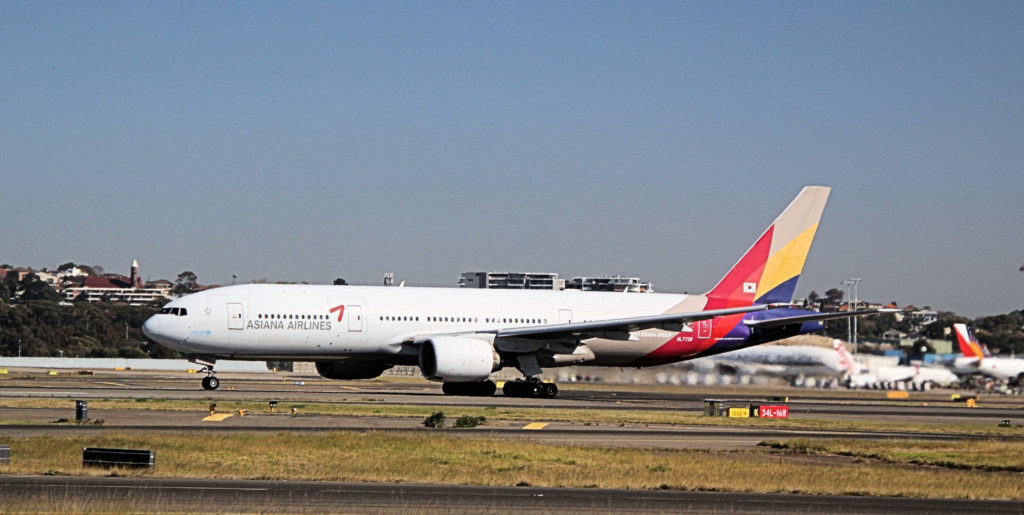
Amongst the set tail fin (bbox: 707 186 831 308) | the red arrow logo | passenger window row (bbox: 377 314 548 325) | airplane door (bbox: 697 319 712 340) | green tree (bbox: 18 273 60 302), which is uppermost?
green tree (bbox: 18 273 60 302)

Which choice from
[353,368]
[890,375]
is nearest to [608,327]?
[353,368]

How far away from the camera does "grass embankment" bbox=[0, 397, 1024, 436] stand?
41.6 m

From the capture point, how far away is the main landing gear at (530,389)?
173 ft

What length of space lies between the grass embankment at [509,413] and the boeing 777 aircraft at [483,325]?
3.55 m

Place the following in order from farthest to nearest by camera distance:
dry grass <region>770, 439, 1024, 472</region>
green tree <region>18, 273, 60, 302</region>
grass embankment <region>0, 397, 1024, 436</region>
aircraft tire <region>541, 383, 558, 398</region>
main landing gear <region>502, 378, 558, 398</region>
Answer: green tree <region>18, 273, 60, 302</region> < aircraft tire <region>541, 383, 558, 398</region> < main landing gear <region>502, 378, 558, 398</region> < grass embankment <region>0, 397, 1024, 436</region> < dry grass <region>770, 439, 1024, 472</region>

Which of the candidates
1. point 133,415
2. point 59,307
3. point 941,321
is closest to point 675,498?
point 133,415

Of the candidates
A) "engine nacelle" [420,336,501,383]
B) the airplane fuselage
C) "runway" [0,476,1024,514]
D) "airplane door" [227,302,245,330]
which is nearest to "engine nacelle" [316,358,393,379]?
the airplane fuselage

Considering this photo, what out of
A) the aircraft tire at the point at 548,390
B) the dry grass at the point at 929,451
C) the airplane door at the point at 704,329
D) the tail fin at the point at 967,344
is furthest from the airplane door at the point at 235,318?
the tail fin at the point at 967,344

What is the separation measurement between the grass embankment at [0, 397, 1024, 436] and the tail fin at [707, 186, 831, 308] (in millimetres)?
11662

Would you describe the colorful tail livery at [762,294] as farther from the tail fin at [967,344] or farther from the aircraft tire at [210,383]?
the aircraft tire at [210,383]

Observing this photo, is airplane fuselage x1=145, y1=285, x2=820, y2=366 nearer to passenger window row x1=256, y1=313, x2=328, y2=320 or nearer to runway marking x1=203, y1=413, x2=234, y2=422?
passenger window row x1=256, y1=313, x2=328, y2=320

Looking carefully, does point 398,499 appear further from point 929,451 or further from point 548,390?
point 548,390

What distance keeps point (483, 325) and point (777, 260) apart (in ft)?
48.3

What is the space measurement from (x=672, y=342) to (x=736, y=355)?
9.57 metres
